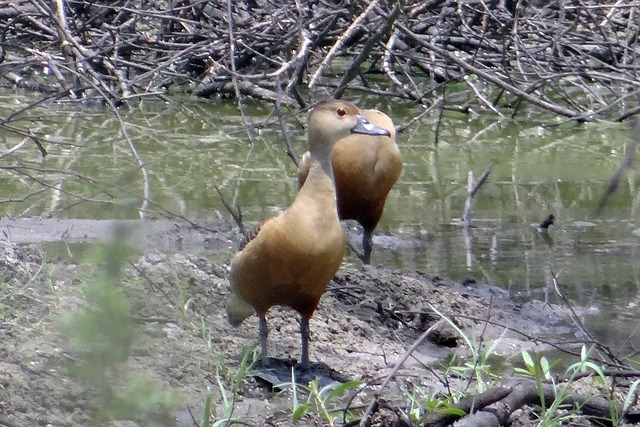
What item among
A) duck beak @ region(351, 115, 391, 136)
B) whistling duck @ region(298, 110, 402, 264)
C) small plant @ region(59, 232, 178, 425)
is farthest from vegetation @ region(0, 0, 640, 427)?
small plant @ region(59, 232, 178, 425)

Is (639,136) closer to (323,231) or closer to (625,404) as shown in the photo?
(625,404)

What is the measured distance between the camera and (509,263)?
6.20 metres

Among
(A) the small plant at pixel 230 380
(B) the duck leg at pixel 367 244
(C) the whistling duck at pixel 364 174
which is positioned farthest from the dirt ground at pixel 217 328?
(C) the whistling duck at pixel 364 174

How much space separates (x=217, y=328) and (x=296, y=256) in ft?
2.56

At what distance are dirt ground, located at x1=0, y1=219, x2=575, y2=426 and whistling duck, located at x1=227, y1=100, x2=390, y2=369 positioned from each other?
0.25 m

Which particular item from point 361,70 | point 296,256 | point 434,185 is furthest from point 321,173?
point 361,70

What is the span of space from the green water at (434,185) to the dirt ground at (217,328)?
0.34 metres

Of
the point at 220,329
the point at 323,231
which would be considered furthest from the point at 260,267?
the point at 220,329

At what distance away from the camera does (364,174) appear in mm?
6168

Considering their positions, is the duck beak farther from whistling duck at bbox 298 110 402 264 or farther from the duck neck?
whistling duck at bbox 298 110 402 264

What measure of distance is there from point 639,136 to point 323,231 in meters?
2.92

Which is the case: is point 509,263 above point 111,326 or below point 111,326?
below

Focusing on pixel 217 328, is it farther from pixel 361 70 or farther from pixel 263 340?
pixel 361 70

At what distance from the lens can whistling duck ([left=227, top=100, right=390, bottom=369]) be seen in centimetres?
405
